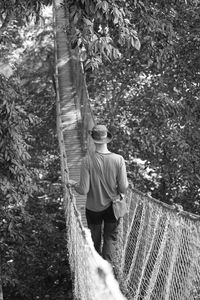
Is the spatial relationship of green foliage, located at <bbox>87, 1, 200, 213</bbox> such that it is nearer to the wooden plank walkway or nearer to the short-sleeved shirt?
Answer: the wooden plank walkway

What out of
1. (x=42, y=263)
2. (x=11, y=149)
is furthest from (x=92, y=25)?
(x=42, y=263)

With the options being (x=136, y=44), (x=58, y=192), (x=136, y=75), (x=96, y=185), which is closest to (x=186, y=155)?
(x=136, y=75)

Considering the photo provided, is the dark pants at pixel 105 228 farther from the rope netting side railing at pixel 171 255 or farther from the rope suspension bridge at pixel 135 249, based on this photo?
the rope netting side railing at pixel 171 255

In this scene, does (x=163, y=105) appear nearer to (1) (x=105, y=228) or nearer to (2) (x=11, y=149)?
(2) (x=11, y=149)

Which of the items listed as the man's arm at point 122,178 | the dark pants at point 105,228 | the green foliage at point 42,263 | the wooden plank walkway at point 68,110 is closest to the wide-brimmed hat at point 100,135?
the man's arm at point 122,178

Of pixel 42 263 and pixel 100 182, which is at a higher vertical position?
pixel 100 182

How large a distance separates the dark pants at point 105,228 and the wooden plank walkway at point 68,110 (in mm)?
763

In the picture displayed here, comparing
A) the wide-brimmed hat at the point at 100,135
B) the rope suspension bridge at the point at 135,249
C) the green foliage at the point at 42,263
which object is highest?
the wide-brimmed hat at the point at 100,135

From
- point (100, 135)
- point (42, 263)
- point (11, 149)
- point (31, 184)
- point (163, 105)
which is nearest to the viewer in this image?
point (100, 135)

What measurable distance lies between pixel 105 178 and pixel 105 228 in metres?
0.34

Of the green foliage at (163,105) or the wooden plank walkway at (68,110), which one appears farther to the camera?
the green foliage at (163,105)

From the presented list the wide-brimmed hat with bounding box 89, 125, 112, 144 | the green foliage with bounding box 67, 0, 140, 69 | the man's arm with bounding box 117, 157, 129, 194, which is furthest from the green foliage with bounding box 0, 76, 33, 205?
the man's arm with bounding box 117, 157, 129, 194

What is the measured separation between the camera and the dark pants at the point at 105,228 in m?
2.98

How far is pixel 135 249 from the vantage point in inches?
140
